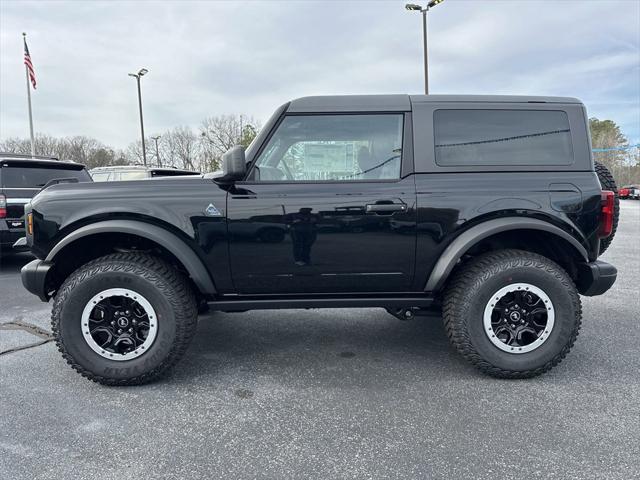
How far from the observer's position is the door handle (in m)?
2.86

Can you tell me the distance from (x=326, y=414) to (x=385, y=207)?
1385 millimetres

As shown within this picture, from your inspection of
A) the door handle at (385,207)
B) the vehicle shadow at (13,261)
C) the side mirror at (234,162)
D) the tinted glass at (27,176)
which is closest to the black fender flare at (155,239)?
the side mirror at (234,162)

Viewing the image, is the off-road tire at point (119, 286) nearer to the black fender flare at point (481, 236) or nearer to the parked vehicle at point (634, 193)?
the black fender flare at point (481, 236)

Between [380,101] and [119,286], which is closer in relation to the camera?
[119,286]

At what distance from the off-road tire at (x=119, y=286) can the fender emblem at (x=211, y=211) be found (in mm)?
553

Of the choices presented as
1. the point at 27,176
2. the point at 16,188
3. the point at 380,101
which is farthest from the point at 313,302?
the point at 27,176

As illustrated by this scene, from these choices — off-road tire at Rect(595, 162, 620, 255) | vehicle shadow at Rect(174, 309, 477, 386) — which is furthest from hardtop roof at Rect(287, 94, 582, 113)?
vehicle shadow at Rect(174, 309, 477, 386)

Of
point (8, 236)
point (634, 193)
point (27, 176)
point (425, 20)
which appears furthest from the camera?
point (634, 193)

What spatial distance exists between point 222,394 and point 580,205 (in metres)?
2.77

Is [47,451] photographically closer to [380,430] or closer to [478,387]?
[380,430]

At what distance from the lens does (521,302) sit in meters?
2.96

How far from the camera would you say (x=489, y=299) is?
114 inches

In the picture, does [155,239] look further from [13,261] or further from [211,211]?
[13,261]

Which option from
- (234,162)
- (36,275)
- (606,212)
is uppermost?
(234,162)
